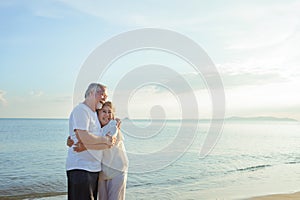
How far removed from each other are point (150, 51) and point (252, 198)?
16.0ft

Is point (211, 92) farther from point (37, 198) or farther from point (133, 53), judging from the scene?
point (37, 198)

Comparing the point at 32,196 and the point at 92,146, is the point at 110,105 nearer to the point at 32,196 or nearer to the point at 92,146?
the point at 92,146

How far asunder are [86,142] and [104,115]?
473 mm

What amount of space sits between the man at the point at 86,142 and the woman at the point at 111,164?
0.14m

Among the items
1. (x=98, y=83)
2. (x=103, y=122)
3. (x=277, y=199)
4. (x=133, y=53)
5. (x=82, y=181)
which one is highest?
(x=133, y=53)

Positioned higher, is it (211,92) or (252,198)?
(211,92)

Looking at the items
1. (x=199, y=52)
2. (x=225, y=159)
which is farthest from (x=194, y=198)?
(x=225, y=159)

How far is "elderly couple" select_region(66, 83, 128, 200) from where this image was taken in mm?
3918

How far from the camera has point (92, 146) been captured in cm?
394

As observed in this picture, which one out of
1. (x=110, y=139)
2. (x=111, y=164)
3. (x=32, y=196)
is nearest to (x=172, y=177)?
(x=32, y=196)

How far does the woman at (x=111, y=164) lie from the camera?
13.9 ft

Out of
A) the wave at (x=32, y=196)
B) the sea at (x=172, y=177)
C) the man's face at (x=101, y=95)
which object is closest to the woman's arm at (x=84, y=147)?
the man's face at (x=101, y=95)

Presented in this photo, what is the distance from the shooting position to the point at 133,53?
543 centimetres

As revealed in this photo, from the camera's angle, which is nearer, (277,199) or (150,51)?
(150,51)
